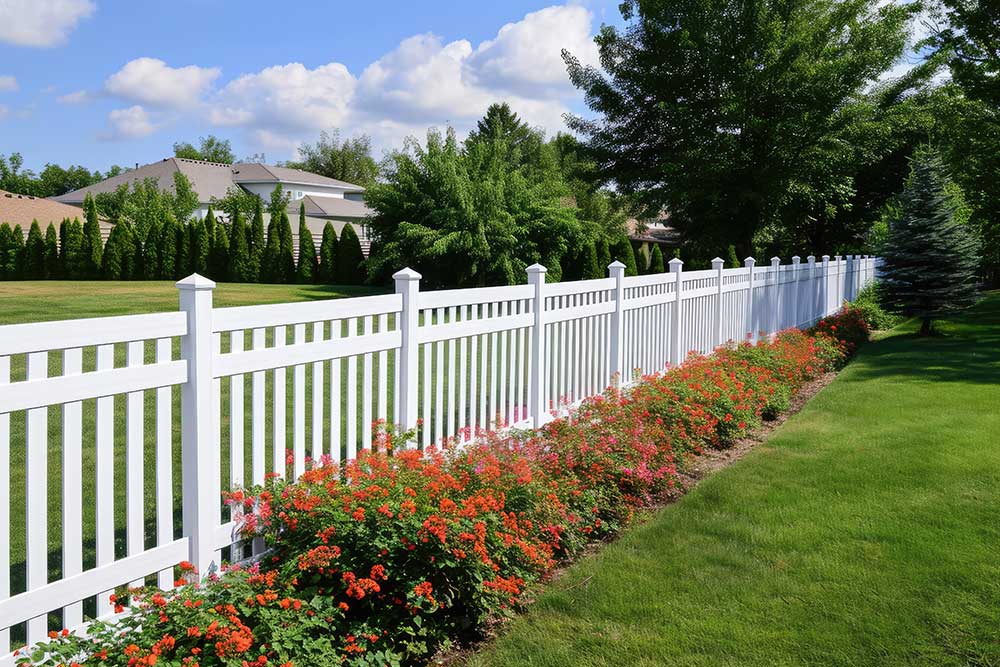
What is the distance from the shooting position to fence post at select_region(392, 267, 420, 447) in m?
4.57

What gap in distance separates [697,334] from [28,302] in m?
13.3

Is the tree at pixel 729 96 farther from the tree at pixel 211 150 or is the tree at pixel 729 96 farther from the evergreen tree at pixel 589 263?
the tree at pixel 211 150

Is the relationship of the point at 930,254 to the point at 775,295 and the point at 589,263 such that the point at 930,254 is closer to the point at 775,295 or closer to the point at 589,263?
the point at 775,295

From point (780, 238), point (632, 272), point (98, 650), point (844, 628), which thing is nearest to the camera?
point (98, 650)

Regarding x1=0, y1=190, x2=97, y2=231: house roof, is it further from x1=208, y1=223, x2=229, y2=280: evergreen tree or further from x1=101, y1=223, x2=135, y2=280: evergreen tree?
x1=208, y1=223, x2=229, y2=280: evergreen tree

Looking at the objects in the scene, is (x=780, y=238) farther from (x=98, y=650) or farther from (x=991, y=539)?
(x=98, y=650)

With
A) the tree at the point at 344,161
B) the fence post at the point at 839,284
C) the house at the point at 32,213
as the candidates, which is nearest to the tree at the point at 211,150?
the tree at the point at 344,161

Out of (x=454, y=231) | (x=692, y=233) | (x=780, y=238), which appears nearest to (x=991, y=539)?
(x=454, y=231)

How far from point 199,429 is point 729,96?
67.1 feet

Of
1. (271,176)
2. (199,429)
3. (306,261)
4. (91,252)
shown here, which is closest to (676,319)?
(199,429)

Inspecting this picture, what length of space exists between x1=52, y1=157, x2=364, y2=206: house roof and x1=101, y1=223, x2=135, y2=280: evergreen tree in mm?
16228

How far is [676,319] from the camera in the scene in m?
8.92

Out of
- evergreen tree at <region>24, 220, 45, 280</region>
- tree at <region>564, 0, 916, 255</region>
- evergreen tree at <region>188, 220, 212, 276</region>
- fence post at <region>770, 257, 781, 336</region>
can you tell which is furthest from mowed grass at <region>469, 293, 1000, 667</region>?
evergreen tree at <region>24, 220, 45, 280</region>

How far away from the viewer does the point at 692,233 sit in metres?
26.2
